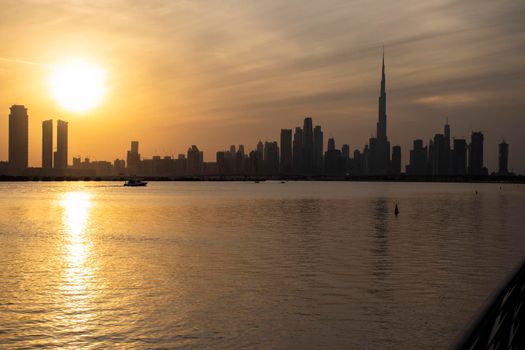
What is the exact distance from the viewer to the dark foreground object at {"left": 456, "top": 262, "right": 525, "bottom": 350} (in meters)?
5.38

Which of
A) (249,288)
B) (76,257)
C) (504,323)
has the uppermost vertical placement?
(504,323)

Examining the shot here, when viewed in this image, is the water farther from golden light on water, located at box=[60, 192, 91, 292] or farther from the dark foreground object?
the dark foreground object

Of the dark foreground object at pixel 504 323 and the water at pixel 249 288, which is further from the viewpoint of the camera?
the water at pixel 249 288

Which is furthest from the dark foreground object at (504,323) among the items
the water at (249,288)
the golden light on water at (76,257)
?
the golden light on water at (76,257)

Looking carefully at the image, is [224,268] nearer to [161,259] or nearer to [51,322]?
[161,259]

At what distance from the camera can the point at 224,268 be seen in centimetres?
3316

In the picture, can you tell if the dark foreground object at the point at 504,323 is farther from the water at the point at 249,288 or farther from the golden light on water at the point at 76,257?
the golden light on water at the point at 76,257

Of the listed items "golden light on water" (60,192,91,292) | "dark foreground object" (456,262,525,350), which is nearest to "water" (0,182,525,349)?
"golden light on water" (60,192,91,292)

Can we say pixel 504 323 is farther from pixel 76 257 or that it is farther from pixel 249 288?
pixel 76 257

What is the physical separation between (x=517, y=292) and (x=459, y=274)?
23967 millimetres

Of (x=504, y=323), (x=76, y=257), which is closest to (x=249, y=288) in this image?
(x=76, y=257)

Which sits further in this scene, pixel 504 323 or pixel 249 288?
pixel 249 288

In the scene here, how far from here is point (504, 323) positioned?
690 centimetres

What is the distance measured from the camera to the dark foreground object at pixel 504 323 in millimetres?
5379
